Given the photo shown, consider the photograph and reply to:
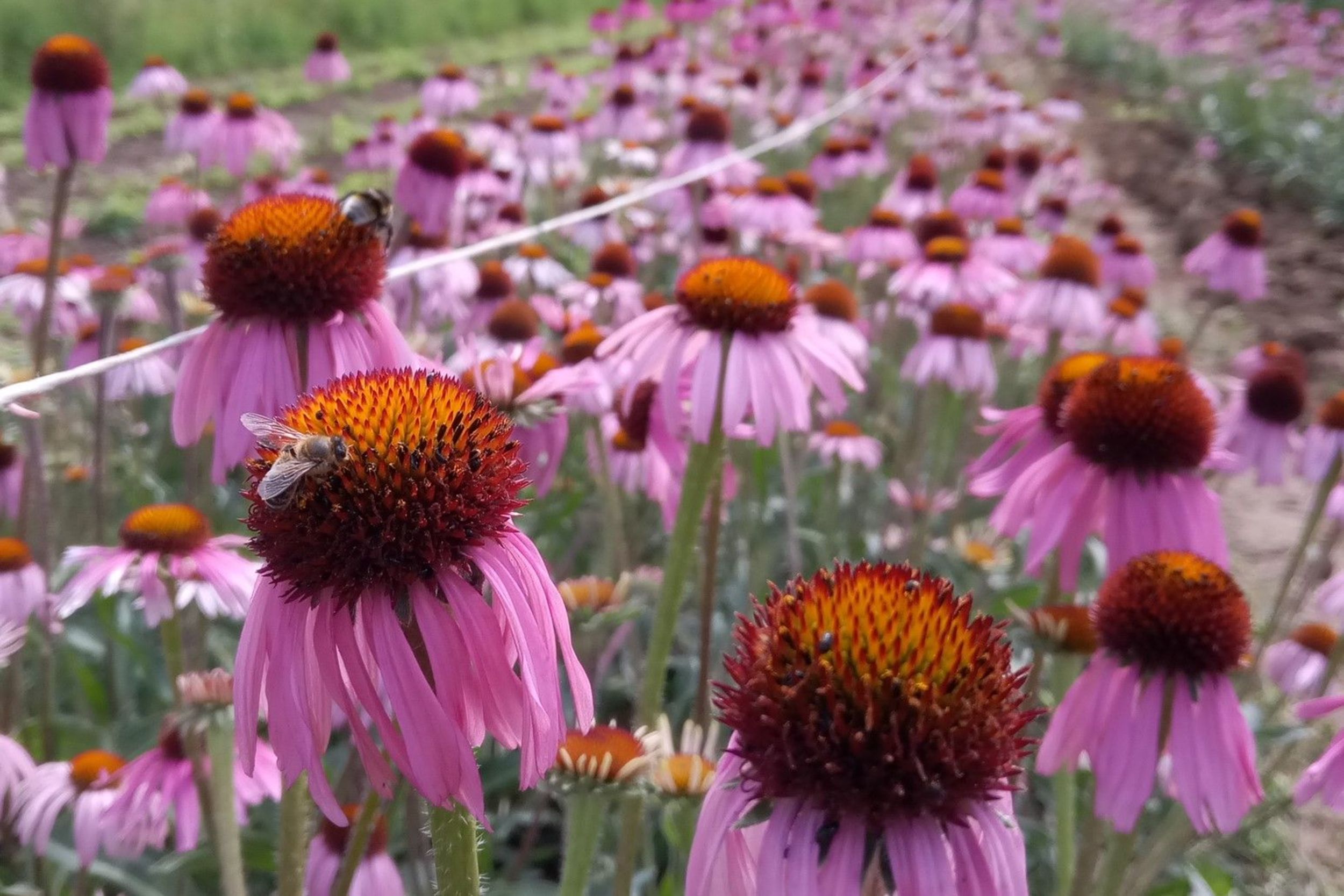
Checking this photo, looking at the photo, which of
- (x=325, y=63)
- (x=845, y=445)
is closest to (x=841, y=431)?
(x=845, y=445)

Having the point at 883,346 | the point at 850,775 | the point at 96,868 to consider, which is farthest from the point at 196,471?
the point at 883,346

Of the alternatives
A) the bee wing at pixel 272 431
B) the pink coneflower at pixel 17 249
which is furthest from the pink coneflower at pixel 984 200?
the bee wing at pixel 272 431

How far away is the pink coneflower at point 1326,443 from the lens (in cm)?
221

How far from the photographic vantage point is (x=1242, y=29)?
10.2 metres

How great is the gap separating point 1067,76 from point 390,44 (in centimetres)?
750

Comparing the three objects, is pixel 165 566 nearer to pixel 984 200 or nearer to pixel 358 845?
pixel 358 845

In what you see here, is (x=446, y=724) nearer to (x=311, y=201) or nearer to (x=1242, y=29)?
(x=311, y=201)

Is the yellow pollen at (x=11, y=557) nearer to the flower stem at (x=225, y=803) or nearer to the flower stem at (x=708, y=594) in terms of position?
the flower stem at (x=225, y=803)

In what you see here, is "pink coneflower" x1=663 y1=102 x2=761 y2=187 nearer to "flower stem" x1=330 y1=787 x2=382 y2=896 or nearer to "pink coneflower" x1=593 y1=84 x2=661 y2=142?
"pink coneflower" x1=593 y1=84 x2=661 y2=142

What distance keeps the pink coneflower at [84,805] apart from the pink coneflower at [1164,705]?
1.11 meters

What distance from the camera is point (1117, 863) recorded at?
1170 mm

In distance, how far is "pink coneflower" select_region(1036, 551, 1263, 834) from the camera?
1093 millimetres

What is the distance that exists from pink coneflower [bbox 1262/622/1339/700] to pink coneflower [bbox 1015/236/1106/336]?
38.4 inches

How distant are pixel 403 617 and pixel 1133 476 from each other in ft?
3.73
